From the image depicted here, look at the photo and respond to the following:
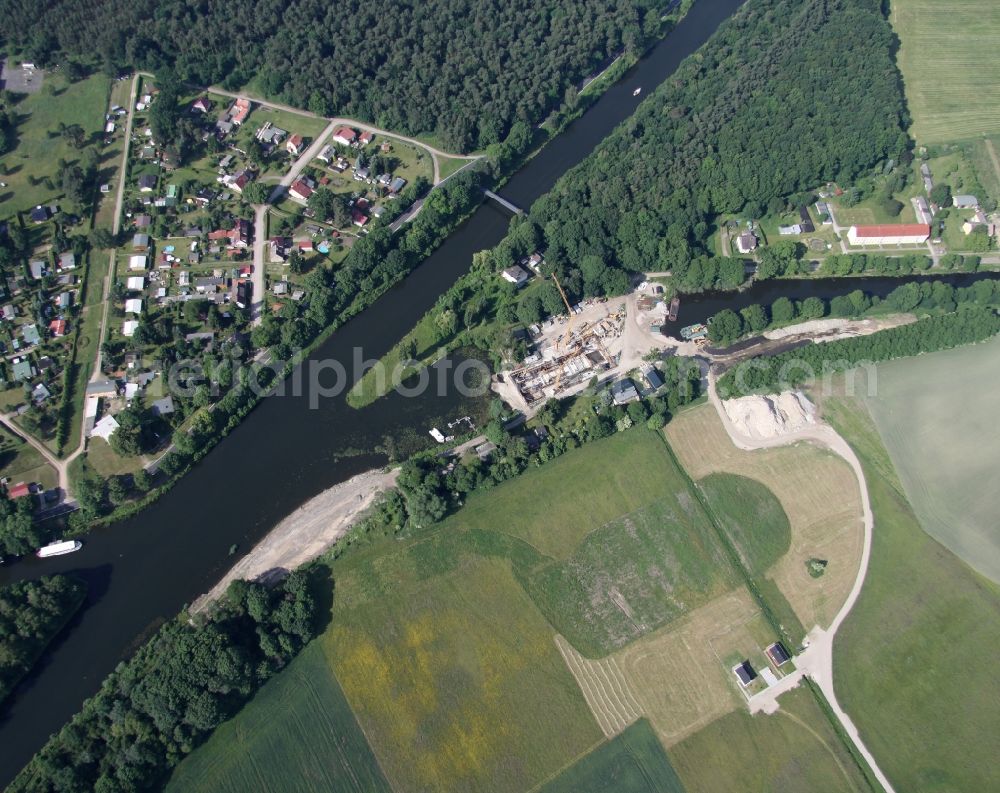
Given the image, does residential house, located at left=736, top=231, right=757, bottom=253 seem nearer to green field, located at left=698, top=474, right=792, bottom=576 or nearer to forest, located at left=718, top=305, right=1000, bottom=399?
forest, located at left=718, top=305, right=1000, bottom=399

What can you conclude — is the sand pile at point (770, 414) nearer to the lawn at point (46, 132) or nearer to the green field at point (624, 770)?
the green field at point (624, 770)

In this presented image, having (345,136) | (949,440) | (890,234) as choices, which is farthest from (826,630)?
(345,136)

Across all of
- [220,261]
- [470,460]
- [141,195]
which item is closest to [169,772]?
[470,460]

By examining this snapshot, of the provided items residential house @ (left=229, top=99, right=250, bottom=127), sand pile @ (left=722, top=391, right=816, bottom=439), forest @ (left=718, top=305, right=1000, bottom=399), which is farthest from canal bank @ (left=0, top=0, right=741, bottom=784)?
residential house @ (left=229, top=99, right=250, bottom=127)

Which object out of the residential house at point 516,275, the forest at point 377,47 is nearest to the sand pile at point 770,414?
the residential house at point 516,275

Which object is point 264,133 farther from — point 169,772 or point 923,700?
point 923,700
